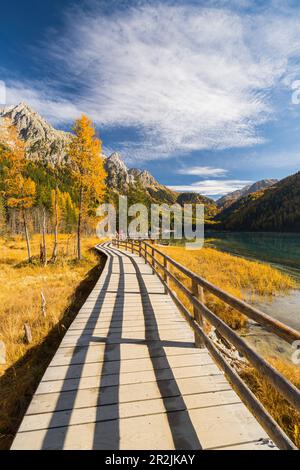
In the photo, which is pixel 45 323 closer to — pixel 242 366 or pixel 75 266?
pixel 242 366

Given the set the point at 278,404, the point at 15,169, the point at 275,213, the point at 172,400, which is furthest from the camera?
the point at 275,213

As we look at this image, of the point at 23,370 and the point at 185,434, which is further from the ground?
the point at 185,434

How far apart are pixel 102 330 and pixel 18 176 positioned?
20.3 metres

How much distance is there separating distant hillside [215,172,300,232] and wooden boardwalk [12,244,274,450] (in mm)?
118903

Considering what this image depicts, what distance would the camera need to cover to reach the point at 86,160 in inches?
772

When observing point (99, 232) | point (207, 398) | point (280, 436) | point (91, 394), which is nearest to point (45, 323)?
point (91, 394)

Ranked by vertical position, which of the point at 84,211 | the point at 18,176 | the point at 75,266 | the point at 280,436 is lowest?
the point at 75,266

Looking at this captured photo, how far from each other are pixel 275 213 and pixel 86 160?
443 feet

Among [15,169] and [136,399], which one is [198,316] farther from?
[15,169]

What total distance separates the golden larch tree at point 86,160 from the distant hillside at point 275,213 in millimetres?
109035

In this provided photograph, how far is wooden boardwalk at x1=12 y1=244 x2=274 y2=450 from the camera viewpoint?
2.37 m

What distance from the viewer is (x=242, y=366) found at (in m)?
5.12

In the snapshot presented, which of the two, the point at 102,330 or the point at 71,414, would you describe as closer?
the point at 71,414

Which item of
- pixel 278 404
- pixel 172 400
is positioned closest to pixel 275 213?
pixel 278 404
